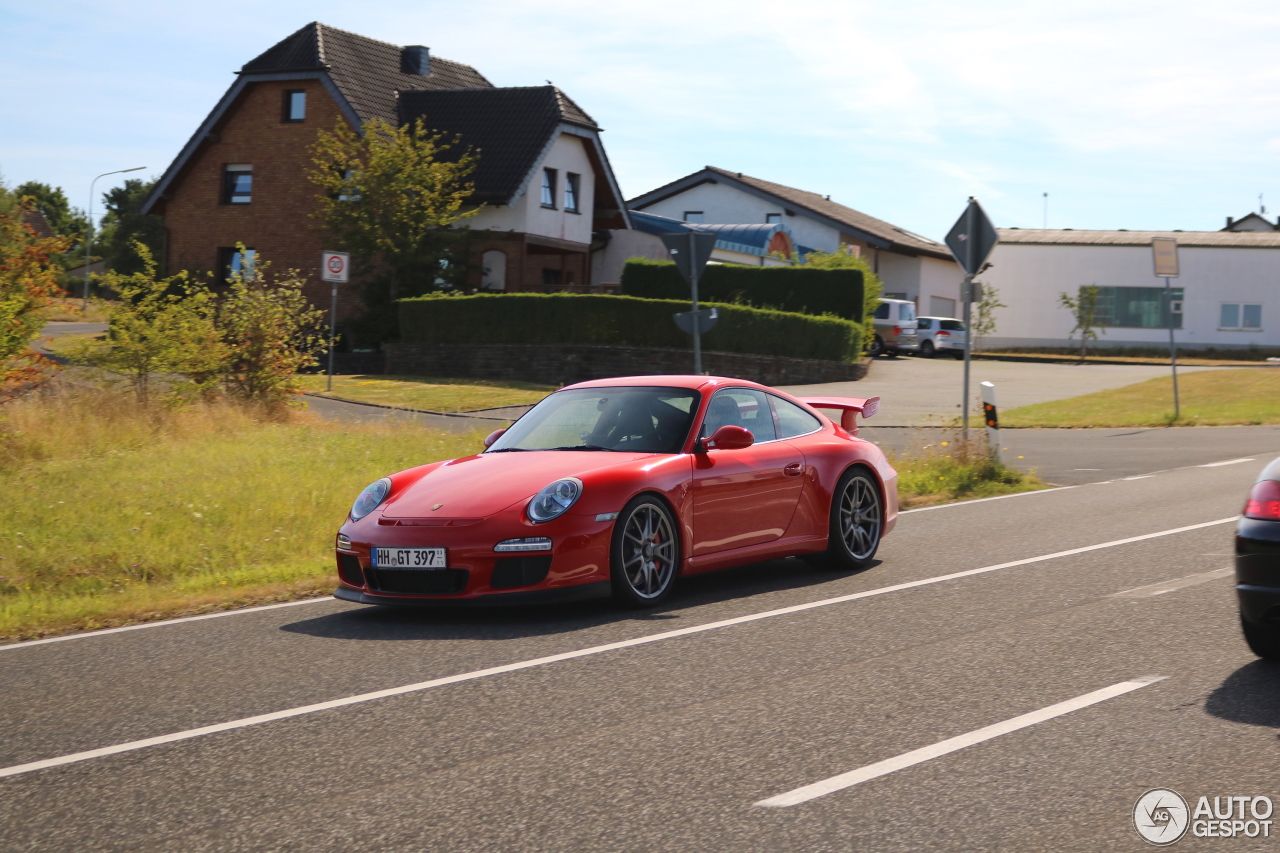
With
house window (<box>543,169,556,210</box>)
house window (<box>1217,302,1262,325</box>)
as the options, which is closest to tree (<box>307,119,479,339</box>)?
house window (<box>543,169,556,210</box>)

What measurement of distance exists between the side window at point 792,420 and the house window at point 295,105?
36.7m

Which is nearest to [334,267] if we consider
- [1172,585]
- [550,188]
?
[550,188]

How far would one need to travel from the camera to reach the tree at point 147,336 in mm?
18422

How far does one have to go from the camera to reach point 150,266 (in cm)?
1845

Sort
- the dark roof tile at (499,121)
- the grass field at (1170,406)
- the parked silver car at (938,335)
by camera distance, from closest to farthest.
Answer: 1. the grass field at (1170,406)
2. the dark roof tile at (499,121)
3. the parked silver car at (938,335)

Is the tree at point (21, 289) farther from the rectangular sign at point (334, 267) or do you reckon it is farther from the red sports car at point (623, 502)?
the rectangular sign at point (334, 267)

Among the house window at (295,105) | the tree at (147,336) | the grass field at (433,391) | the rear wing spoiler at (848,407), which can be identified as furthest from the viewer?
the house window at (295,105)

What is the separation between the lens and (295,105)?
144 feet

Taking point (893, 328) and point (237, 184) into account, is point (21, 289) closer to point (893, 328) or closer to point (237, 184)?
point (237, 184)

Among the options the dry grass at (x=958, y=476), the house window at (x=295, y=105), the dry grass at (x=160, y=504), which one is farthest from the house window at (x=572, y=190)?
Result: the dry grass at (x=958, y=476)

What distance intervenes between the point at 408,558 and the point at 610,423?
1.79 meters

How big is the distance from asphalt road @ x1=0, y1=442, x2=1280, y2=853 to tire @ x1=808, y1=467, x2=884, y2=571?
522mm

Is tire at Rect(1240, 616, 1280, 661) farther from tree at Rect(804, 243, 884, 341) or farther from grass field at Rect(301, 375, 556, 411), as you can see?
tree at Rect(804, 243, 884, 341)

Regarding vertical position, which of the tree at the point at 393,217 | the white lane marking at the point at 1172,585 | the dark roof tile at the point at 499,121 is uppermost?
the dark roof tile at the point at 499,121
